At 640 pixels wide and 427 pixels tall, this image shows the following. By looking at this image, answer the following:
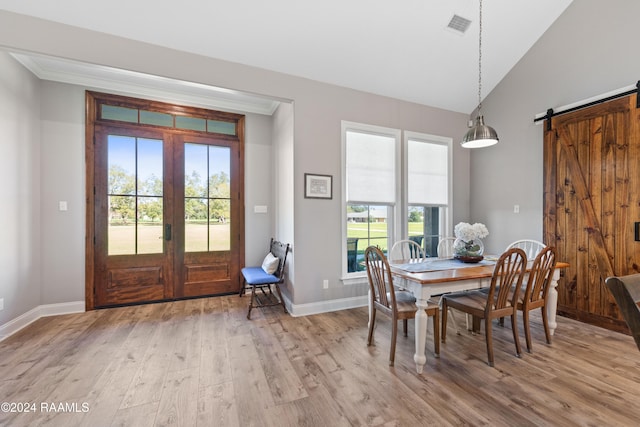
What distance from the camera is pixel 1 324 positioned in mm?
2596

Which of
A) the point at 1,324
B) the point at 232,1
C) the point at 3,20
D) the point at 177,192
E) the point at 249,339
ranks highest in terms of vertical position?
the point at 232,1

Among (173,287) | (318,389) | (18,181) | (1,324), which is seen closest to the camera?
(318,389)

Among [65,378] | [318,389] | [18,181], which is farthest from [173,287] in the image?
[318,389]

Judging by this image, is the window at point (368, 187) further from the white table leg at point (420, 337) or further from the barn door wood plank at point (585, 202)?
the barn door wood plank at point (585, 202)

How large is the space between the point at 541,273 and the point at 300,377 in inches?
89.2

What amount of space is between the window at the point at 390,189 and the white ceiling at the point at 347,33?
0.68 metres

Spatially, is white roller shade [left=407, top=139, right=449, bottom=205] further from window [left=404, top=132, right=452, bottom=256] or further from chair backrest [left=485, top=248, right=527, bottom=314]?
chair backrest [left=485, top=248, right=527, bottom=314]

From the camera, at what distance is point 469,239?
2789 millimetres

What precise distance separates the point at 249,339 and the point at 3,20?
342 cm

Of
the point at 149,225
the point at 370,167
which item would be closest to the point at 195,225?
the point at 149,225

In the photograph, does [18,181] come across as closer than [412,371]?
No

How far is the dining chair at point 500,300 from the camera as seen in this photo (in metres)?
2.06

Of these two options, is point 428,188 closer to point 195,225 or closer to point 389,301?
point 389,301

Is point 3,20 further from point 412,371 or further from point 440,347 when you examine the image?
point 440,347
